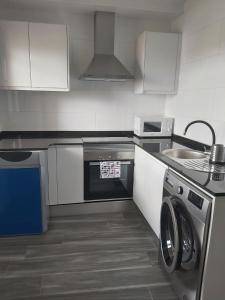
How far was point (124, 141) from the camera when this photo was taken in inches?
105

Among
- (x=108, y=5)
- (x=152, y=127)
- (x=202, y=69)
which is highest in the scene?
(x=108, y=5)

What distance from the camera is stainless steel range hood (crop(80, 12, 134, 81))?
8.09 feet

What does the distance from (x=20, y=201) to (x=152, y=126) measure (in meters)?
1.63

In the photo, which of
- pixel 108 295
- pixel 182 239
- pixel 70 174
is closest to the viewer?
pixel 182 239

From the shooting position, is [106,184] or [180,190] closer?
[180,190]

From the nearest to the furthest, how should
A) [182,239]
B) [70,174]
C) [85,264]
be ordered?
[182,239] → [85,264] → [70,174]

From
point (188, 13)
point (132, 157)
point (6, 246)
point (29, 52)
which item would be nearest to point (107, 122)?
point (132, 157)

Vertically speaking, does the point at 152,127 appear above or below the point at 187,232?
above

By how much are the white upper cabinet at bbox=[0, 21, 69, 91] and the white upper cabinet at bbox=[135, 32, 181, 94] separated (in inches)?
32.3

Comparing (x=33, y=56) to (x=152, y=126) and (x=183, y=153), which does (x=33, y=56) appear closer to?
(x=152, y=126)

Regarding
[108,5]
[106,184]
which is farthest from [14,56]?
[106,184]

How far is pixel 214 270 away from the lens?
131 centimetres

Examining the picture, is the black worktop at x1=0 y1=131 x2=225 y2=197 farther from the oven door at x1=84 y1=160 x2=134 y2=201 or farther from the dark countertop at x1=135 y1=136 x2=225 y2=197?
the oven door at x1=84 y1=160 x2=134 y2=201

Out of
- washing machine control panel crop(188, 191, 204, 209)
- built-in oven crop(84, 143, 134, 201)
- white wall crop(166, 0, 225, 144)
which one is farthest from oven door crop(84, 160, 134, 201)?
washing machine control panel crop(188, 191, 204, 209)
